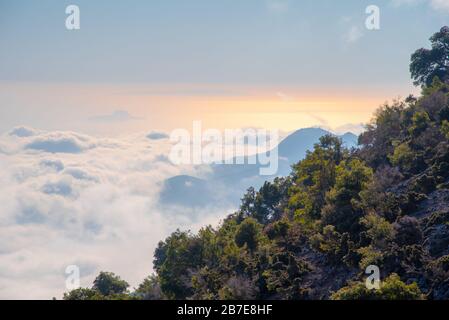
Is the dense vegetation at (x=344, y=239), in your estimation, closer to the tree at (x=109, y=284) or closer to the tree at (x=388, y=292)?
the tree at (x=388, y=292)

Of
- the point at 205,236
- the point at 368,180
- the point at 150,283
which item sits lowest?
the point at 150,283

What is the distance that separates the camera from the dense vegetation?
48.8 metres

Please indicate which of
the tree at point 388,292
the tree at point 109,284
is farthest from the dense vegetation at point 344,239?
the tree at point 109,284

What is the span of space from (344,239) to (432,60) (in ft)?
235

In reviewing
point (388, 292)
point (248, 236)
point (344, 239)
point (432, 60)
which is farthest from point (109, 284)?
point (432, 60)

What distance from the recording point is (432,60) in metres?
116

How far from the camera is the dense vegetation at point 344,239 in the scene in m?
48.8

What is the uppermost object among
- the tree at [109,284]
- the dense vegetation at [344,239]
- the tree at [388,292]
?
the dense vegetation at [344,239]

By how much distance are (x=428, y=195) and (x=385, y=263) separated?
16.5 metres

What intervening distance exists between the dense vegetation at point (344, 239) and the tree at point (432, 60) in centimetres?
2817

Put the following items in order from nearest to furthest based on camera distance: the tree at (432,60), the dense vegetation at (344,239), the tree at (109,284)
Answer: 1. the dense vegetation at (344,239)
2. the tree at (109,284)
3. the tree at (432,60)

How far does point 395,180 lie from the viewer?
70.6 meters
